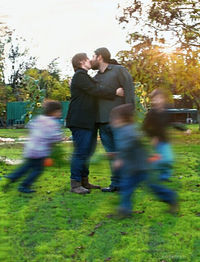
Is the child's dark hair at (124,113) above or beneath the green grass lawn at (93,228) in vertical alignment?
above

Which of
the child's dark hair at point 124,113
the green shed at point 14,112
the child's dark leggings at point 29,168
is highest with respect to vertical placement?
the child's dark hair at point 124,113

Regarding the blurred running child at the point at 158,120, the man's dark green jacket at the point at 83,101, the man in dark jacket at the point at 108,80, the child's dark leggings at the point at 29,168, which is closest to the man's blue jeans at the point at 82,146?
the man's dark green jacket at the point at 83,101

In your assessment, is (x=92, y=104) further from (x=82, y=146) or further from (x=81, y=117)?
(x=82, y=146)

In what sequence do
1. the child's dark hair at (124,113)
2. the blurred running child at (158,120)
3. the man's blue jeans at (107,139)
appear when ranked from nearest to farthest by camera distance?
the child's dark hair at (124,113), the blurred running child at (158,120), the man's blue jeans at (107,139)

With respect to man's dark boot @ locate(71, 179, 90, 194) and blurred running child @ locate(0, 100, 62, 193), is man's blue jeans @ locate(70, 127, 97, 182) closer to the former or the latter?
man's dark boot @ locate(71, 179, 90, 194)

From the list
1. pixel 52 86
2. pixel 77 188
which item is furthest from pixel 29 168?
pixel 52 86

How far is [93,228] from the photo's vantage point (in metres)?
4.62

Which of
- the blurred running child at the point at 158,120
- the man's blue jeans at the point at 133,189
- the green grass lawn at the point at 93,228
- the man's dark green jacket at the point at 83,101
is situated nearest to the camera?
the green grass lawn at the point at 93,228

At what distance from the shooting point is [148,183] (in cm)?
458

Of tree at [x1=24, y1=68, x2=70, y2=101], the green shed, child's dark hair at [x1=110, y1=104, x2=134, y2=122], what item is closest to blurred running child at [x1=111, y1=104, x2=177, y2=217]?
child's dark hair at [x1=110, y1=104, x2=134, y2=122]

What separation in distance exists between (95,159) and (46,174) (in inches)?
191

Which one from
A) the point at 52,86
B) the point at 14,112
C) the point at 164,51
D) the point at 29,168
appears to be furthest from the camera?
the point at 52,86

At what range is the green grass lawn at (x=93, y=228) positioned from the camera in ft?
12.7

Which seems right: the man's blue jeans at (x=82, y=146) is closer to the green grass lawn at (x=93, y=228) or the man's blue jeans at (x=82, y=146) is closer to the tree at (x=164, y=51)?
the green grass lawn at (x=93, y=228)
